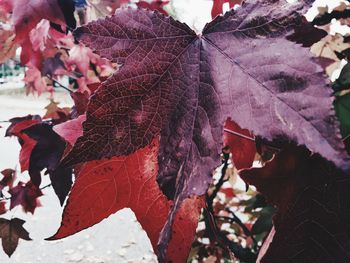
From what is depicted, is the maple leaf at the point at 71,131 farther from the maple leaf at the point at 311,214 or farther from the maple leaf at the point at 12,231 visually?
the maple leaf at the point at 12,231

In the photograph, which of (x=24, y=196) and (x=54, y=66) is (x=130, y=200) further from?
(x=54, y=66)

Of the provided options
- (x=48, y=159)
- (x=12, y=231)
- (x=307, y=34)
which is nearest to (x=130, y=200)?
(x=307, y=34)

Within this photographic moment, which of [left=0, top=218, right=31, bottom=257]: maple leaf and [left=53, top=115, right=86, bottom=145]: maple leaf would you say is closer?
[left=53, top=115, right=86, bottom=145]: maple leaf

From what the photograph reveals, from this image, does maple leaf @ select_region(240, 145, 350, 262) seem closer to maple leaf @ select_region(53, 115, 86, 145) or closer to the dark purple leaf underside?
the dark purple leaf underside

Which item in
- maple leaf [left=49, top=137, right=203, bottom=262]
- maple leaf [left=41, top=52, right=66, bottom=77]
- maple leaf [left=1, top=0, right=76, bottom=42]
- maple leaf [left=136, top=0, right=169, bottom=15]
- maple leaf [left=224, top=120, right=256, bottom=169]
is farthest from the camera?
maple leaf [left=41, top=52, right=66, bottom=77]

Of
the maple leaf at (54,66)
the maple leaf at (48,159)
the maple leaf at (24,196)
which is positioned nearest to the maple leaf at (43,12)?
the maple leaf at (48,159)

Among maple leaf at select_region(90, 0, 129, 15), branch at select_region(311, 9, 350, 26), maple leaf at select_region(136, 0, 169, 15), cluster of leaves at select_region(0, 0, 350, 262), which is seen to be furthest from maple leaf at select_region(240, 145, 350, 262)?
maple leaf at select_region(90, 0, 129, 15)
